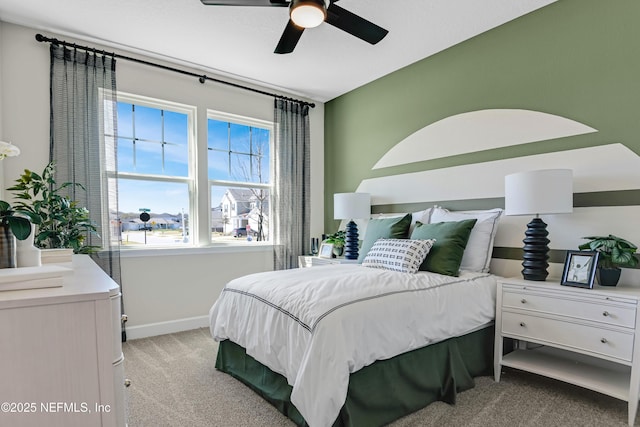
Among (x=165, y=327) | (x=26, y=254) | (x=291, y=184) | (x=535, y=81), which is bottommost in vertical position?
(x=165, y=327)

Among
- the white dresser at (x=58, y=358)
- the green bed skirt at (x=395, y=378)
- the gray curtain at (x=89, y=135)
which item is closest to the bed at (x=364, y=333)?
the green bed skirt at (x=395, y=378)

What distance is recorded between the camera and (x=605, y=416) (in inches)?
77.1

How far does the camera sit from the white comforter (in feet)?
5.31

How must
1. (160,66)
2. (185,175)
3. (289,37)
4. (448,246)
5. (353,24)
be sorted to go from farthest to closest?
(185,175)
(160,66)
(448,246)
(289,37)
(353,24)

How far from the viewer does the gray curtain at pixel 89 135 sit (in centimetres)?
294

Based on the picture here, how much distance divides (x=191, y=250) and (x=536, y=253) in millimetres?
3117

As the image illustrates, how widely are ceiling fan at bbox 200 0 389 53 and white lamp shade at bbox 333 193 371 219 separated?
1724 millimetres

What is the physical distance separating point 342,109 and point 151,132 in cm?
230

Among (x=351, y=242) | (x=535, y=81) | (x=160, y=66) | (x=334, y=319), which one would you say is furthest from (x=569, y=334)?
(x=160, y=66)

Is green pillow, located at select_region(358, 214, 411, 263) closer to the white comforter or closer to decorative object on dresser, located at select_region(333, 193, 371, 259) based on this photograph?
decorative object on dresser, located at select_region(333, 193, 371, 259)

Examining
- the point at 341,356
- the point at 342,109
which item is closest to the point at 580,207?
the point at 341,356

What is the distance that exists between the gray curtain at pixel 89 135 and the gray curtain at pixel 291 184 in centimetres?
173

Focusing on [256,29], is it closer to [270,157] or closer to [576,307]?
[270,157]

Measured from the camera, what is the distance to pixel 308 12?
194 cm
